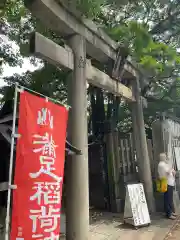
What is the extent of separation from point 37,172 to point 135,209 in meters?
3.65

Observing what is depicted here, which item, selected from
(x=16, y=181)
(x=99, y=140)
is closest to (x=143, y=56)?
(x=99, y=140)

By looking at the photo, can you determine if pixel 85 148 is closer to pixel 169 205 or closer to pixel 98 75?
pixel 98 75

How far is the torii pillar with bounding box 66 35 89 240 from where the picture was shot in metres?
4.74

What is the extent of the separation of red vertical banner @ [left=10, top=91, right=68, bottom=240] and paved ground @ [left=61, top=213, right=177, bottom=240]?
220cm

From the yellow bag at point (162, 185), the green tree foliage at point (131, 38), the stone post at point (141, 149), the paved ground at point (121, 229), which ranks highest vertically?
the green tree foliage at point (131, 38)

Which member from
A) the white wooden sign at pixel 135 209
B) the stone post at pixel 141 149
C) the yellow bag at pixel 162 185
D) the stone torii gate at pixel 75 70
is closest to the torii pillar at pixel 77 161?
the stone torii gate at pixel 75 70

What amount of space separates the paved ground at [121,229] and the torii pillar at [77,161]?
738 mm

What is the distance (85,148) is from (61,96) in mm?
6111

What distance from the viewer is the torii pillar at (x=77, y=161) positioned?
4.74m

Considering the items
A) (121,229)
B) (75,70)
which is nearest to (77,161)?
(75,70)

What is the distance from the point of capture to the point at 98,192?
8297mm

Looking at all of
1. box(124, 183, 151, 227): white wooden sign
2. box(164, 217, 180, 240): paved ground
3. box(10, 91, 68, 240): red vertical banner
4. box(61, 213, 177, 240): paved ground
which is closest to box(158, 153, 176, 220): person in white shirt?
box(61, 213, 177, 240): paved ground

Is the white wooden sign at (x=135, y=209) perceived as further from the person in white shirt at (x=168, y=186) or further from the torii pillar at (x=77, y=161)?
the torii pillar at (x=77, y=161)

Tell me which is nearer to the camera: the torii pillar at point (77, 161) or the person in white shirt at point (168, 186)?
the torii pillar at point (77, 161)
